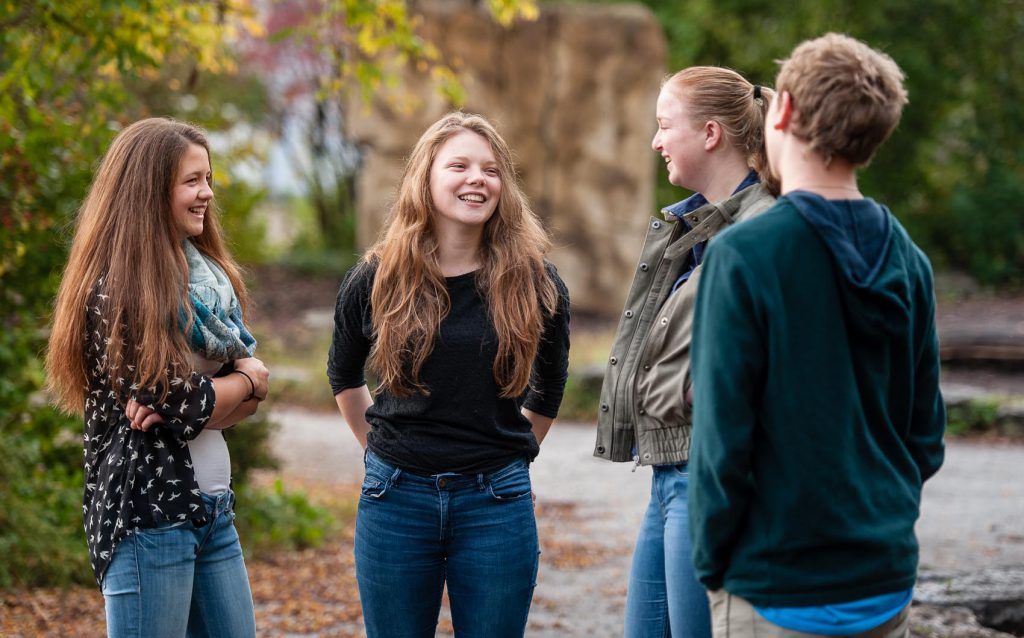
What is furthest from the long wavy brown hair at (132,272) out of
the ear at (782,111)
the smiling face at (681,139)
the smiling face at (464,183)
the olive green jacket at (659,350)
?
the ear at (782,111)

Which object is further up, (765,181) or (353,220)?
(765,181)

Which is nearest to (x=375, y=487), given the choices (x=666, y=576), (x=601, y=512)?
(x=666, y=576)

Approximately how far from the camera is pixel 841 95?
6.60 ft

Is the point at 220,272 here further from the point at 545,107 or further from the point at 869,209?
the point at 545,107

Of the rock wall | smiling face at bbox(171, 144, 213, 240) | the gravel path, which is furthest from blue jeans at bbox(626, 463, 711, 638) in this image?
the rock wall

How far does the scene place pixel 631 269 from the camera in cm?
1433

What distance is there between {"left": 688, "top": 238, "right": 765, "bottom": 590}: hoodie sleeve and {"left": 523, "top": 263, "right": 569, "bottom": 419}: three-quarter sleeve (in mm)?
1006

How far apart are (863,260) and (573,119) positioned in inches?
496

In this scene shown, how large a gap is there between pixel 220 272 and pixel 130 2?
7.08ft

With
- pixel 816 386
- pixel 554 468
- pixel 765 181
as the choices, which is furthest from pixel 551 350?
pixel 554 468

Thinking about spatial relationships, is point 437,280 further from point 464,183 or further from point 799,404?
point 799,404

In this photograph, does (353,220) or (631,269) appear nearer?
(631,269)

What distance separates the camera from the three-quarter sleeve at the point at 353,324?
9.86 ft

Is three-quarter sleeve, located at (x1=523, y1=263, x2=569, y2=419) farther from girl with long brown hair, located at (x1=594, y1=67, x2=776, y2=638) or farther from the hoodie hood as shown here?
the hoodie hood
